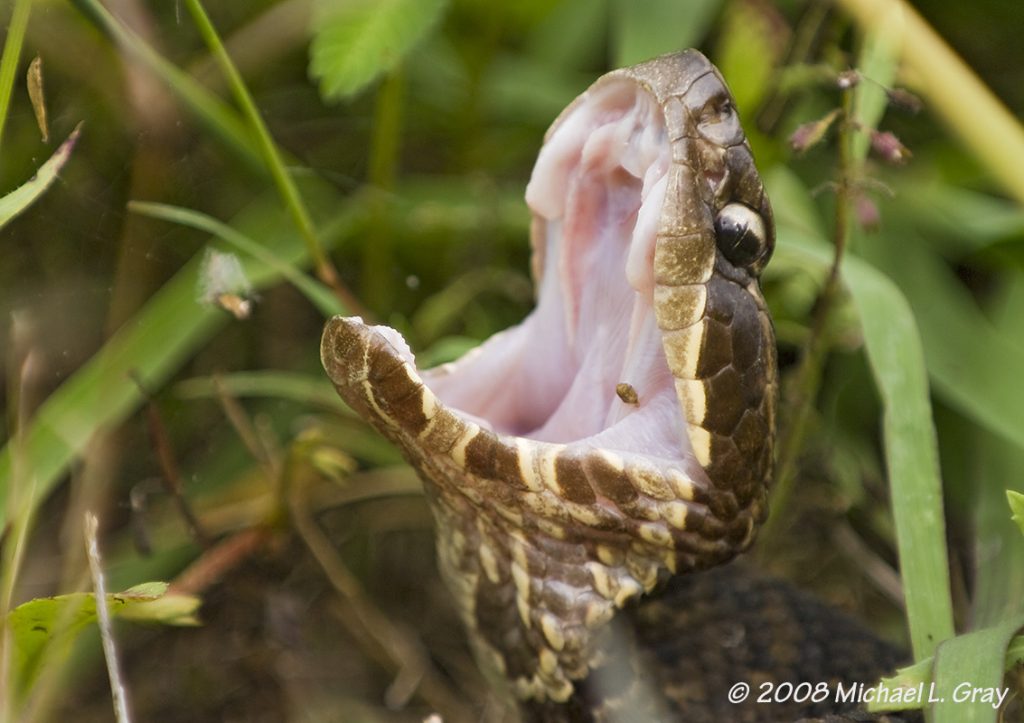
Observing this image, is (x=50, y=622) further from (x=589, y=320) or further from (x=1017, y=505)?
(x=1017, y=505)

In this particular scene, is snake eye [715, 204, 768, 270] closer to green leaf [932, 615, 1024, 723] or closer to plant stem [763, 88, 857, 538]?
plant stem [763, 88, 857, 538]

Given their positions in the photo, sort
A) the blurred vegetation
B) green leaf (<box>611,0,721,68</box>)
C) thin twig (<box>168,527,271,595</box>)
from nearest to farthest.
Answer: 1. the blurred vegetation
2. thin twig (<box>168,527,271,595</box>)
3. green leaf (<box>611,0,721,68</box>)

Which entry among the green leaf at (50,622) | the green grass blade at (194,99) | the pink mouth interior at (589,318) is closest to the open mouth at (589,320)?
the pink mouth interior at (589,318)

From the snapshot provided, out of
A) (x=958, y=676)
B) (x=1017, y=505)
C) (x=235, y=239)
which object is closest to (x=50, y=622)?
(x=235, y=239)

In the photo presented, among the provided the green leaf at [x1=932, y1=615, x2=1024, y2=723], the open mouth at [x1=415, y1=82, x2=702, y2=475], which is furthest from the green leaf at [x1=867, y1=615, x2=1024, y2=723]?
the open mouth at [x1=415, y1=82, x2=702, y2=475]

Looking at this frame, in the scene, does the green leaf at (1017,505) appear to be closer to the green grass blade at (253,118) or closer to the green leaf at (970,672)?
the green leaf at (970,672)

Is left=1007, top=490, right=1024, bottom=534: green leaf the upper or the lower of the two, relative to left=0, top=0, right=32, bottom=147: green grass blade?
lower

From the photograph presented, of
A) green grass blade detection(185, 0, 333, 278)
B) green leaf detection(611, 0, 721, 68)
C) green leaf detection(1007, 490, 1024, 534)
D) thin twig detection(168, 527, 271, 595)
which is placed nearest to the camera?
green leaf detection(1007, 490, 1024, 534)
